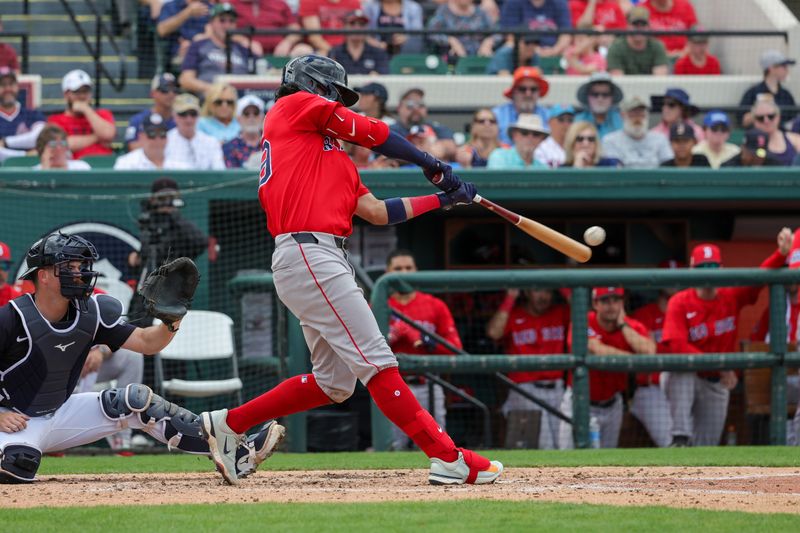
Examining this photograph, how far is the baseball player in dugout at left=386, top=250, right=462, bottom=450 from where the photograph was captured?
8898 millimetres

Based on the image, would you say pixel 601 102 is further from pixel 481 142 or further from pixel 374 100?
pixel 374 100

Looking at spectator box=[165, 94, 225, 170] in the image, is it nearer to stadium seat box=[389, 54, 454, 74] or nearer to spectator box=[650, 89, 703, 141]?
stadium seat box=[389, 54, 454, 74]

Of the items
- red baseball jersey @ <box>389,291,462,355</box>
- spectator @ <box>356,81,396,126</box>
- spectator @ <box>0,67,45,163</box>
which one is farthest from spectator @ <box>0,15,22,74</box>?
red baseball jersey @ <box>389,291,462,355</box>

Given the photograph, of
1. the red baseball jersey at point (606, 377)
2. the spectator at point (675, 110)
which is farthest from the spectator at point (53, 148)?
the spectator at point (675, 110)

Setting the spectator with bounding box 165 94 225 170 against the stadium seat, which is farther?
the stadium seat

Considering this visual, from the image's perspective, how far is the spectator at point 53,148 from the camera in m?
9.80

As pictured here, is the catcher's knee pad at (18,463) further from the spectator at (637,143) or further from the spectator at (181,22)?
the spectator at (181,22)

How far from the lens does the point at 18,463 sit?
562cm

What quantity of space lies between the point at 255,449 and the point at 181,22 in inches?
298

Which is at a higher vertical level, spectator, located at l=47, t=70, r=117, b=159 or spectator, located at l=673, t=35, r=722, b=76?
spectator, located at l=673, t=35, r=722, b=76

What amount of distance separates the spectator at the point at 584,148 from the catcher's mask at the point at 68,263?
5511 mm

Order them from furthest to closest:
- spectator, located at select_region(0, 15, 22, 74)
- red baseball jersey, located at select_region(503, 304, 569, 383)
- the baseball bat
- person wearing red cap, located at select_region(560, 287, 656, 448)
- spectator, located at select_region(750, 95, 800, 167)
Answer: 1. spectator, located at select_region(0, 15, 22, 74)
2. spectator, located at select_region(750, 95, 800, 167)
3. red baseball jersey, located at select_region(503, 304, 569, 383)
4. person wearing red cap, located at select_region(560, 287, 656, 448)
5. the baseball bat

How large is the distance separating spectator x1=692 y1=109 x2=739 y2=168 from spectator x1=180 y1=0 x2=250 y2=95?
4.17m

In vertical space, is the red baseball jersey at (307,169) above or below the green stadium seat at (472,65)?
below
